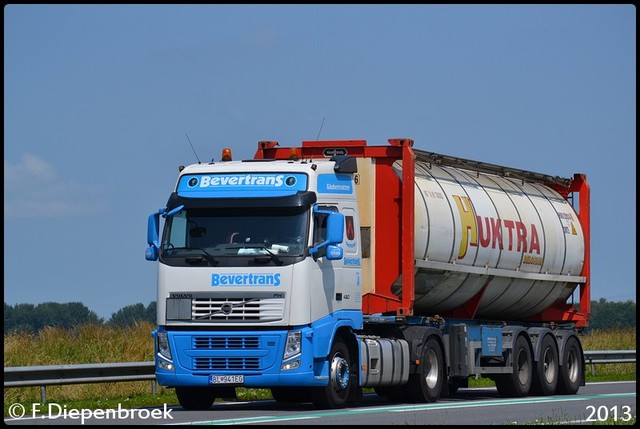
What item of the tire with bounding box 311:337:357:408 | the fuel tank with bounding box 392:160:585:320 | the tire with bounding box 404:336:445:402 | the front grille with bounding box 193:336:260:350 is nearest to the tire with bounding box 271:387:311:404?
the tire with bounding box 311:337:357:408

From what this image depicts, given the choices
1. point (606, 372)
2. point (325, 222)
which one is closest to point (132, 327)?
point (325, 222)

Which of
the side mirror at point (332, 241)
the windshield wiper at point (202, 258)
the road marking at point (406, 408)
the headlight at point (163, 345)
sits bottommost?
the road marking at point (406, 408)

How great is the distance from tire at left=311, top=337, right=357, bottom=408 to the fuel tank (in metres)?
2.10

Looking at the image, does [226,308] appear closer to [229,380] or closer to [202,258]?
[202,258]

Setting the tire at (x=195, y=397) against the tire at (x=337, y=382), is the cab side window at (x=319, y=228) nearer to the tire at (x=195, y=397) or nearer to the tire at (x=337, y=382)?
the tire at (x=337, y=382)

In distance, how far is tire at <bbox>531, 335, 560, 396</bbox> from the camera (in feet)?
94.7

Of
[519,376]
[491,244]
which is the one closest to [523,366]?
[519,376]

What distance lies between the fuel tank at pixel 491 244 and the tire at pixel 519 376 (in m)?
0.91

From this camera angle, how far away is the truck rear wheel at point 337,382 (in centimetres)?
2220

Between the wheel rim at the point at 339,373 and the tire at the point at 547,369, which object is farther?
the tire at the point at 547,369

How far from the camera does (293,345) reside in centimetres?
2175

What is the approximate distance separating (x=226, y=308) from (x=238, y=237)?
106 centimetres

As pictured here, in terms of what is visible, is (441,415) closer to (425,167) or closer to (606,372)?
(425,167)

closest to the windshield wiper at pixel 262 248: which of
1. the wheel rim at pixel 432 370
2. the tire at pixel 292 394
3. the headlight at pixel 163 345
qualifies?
the headlight at pixel 163 345
